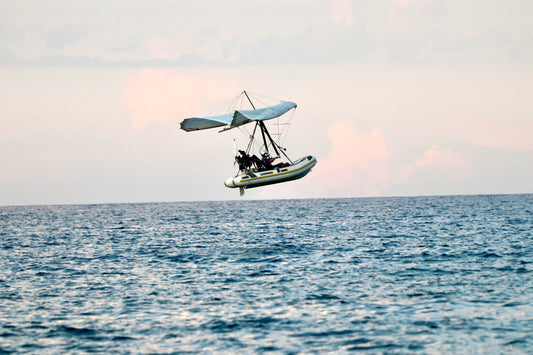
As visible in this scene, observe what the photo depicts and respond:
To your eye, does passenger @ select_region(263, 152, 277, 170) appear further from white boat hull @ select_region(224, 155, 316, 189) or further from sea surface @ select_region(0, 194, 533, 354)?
sea surface @ select_region(0, 194, 533, 354)

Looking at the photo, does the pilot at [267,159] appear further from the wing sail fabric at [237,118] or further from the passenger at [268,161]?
the wing sail fabric at [237,118]

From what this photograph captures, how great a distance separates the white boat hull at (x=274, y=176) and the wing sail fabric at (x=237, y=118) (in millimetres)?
4607

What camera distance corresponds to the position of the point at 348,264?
42.0 meters

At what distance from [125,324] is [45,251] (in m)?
33.8

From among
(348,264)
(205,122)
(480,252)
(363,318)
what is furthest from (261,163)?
(363,318)

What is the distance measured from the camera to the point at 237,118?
53875 millimetres

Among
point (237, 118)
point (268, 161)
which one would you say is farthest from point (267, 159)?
point (237, 118)

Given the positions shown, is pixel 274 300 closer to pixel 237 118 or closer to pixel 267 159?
pixel 267 159

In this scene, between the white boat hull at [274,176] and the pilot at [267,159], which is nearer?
the white boat hull at [274,176]

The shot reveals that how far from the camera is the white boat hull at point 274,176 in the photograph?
52781mm

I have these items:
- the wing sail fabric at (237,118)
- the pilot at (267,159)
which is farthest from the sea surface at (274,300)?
the wing sail fabric at (237,118)

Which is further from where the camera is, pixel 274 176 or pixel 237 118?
pixel 237 118

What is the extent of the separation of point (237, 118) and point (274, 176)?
585cm

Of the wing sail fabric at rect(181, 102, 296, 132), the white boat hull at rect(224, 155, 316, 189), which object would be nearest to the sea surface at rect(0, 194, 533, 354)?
the white boat hull at rect(224, 155, 316, 189)
